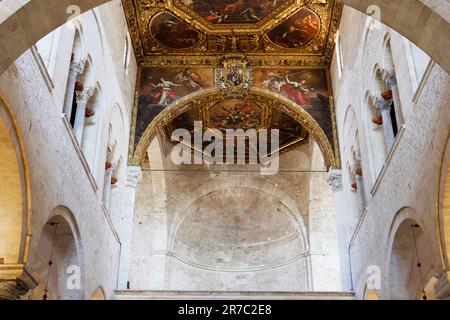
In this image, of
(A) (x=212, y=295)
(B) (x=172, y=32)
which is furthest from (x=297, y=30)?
(A) (x=212, y=295)

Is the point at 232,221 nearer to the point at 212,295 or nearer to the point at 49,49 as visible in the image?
the point at 212,295

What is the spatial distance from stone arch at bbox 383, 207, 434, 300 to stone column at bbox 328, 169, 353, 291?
11.0 feet

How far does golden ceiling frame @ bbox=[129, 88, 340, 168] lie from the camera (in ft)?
56.3

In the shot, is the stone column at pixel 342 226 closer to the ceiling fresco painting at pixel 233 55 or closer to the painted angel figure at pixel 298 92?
the ceiling fresco painting at pixel 233 55

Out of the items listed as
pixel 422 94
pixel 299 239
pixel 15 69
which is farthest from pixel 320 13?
pixel 15 69

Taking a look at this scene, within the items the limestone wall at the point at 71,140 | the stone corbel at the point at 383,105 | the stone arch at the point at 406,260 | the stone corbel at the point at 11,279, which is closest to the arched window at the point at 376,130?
the stone corbel at the point at 383,105

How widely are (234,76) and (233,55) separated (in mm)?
647

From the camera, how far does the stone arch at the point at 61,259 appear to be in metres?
11.1

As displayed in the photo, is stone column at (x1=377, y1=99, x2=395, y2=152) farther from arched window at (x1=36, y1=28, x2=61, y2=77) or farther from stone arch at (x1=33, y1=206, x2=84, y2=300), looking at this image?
arched window at (x1=36, y1=28, x2=61, y2=77)

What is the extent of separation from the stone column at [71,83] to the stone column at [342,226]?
7973mm

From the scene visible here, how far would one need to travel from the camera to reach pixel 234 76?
17844 mm

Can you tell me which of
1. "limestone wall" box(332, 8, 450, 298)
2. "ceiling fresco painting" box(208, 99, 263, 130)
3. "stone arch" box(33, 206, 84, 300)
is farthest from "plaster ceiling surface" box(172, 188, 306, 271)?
"stone arch" box(33, 206, 84, 300)
